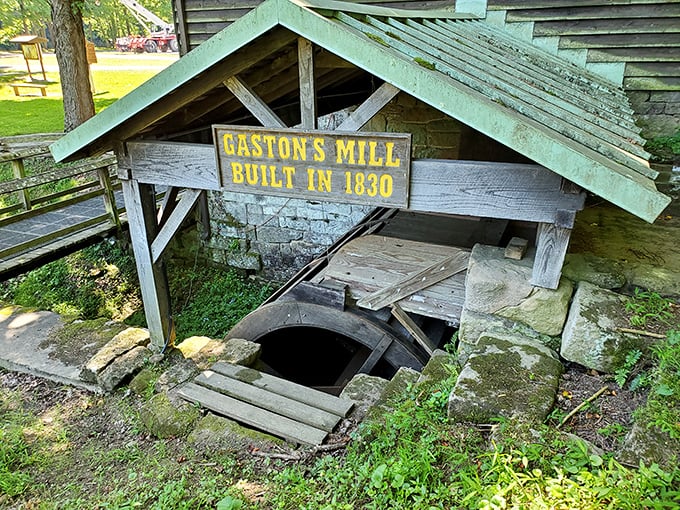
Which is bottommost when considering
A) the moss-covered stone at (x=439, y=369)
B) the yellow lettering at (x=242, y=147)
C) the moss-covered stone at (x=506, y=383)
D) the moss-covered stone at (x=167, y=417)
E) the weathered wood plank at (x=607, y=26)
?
the moss-covered stone at (x=167, y=417)

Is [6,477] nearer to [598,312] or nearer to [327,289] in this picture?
[327,289]

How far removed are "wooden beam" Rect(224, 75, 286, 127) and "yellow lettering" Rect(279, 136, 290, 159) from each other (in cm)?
11

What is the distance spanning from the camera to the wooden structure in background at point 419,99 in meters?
Result: 2.46

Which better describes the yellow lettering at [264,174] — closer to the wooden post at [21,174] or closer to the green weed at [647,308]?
the green weed at [647,308]

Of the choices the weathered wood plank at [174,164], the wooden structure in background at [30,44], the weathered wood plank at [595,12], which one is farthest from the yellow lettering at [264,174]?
the wooden structure in background at [30,44]

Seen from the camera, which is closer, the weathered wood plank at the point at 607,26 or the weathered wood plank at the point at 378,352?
the weathered wood plank at the point at 378,352

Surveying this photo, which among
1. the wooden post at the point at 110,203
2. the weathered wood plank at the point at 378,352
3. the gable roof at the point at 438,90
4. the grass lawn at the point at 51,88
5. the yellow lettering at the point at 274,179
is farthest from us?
the grass lawn at the point at 51,88

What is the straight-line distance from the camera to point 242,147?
344cm

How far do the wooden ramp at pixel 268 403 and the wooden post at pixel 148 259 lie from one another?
0.96 meters

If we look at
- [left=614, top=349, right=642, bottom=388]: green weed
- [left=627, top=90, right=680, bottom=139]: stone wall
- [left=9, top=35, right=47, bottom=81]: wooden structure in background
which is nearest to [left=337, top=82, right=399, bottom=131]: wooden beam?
[left=614, top=349, right=642, bottom=388]: green weed

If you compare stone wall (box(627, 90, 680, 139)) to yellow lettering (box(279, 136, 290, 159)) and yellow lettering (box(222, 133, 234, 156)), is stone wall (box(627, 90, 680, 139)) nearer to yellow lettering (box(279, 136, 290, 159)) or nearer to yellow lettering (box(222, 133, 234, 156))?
yellow lettering (box(279, 136, 290, 159))

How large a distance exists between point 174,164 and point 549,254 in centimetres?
291

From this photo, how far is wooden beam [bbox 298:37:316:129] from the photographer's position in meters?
2.97

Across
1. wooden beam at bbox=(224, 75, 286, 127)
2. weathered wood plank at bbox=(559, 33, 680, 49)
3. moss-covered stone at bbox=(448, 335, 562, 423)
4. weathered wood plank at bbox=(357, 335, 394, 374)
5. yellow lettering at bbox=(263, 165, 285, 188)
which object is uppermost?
weathered wood plank at bbox=(559, 33, 680, 49)
